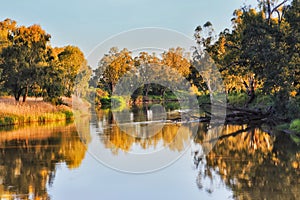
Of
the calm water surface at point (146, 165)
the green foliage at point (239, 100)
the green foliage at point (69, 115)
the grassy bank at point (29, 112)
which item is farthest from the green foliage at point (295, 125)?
the green foliage at point (239, 100)

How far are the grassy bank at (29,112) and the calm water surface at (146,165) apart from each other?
25.3 feet

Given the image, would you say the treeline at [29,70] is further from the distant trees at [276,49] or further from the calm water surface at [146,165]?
the distant trees at [276,49]

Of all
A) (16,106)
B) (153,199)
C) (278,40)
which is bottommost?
(153,199)

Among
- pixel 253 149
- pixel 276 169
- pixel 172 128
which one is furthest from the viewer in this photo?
pixel 172 128

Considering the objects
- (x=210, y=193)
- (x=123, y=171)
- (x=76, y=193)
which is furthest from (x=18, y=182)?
(x=210, y=193)

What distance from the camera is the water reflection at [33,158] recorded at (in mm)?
10859

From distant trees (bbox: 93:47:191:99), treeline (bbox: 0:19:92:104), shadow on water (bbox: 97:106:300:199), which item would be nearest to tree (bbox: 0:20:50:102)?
treeline (bbox: 0:19:92:104)

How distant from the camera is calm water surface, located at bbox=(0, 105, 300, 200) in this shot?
10.5 metres

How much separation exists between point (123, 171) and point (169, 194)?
3.69 meters

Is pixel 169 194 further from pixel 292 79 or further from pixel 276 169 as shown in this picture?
pixel 292 79

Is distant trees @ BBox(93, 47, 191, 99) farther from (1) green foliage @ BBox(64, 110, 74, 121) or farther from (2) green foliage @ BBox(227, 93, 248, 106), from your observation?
(1) green foliage @ BBox(64, 110, 74, 121)

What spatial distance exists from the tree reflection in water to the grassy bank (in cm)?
1499

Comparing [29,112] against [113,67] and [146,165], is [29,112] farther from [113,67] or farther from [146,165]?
[113,67]

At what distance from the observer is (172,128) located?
27.0m
